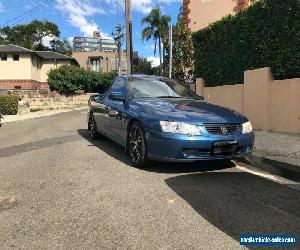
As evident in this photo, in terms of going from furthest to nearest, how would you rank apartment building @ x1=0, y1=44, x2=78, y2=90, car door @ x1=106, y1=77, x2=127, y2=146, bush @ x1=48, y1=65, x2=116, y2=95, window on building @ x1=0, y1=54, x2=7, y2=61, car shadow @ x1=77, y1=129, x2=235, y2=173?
1. window on building @ x1=0, y1=54, x2=7, y2=61
2. apartment building @ x1=0, y1=44, x2=78, y2=90
3. bush @ x1=48, y1=65, x2=116, y2=95
4. car door @ x1=106, y1=77, x2=127, y2=146
5. car shadow @ x1=77, y1=129, x2=235, y2=173

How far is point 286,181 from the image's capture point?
264 inches

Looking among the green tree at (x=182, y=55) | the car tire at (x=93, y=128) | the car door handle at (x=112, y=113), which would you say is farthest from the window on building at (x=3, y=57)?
the car door handle at (x=112, y=113)

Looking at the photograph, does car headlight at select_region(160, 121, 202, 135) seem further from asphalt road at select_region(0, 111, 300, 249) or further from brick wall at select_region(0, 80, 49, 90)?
brick wall at select_region(0, 80, 49, 90)

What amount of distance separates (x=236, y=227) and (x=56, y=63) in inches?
2078

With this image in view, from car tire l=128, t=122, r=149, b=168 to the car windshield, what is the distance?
0.92 m

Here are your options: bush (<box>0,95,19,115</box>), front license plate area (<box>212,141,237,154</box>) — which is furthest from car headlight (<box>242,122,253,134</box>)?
bush (<box>0,95,19,115</box>)

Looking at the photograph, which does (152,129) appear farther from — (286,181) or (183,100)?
Result: (286,181)

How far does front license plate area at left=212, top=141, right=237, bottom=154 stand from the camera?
6761 millimetres

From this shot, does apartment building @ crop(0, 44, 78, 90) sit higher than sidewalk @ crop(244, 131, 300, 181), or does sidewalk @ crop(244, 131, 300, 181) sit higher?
A: apartment building @ crop(0, 44, 78, 90)

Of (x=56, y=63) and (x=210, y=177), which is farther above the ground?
(x=56, y=63)

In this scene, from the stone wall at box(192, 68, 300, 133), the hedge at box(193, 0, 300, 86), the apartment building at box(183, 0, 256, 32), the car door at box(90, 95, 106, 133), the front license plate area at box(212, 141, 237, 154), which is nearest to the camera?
the front license plate area at box(212, 141, 237, 154)

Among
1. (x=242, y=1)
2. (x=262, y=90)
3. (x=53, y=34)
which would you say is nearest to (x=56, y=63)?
(x=53, y=34)

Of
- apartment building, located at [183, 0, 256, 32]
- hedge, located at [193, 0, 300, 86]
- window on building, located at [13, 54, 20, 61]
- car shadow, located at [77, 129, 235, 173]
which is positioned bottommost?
car shadow, located at [77, 129, 235, 173]

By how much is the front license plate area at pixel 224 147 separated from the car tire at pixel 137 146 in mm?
1128
